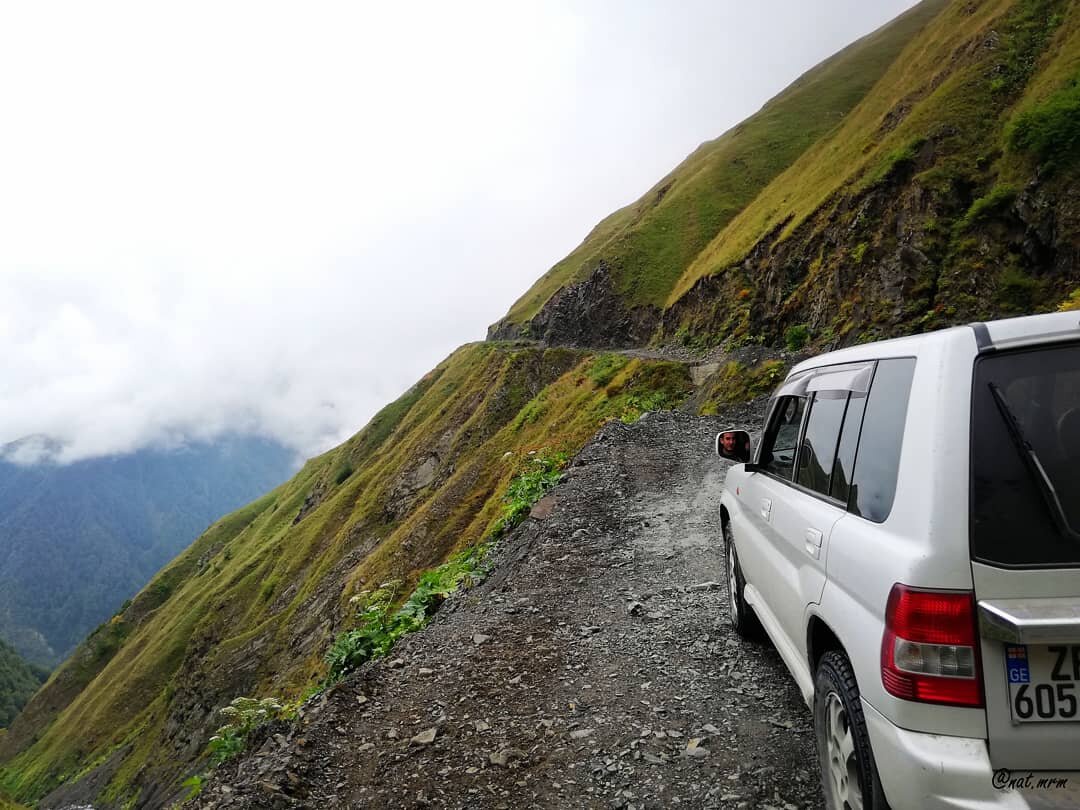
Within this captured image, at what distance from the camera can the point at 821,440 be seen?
421cm

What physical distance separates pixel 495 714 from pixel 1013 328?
550cm

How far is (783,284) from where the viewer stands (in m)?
30.6

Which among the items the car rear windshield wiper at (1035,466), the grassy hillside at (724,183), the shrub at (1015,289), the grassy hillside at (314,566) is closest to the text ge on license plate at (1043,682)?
the car rear windshield wiper at (1035,466)

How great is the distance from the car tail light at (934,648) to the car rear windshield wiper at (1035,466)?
0.44m

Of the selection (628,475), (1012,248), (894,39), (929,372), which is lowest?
(628,475)

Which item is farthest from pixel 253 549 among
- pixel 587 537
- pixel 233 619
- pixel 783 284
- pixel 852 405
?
pixel 852 405

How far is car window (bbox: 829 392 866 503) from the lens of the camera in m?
3.62

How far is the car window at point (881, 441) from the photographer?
3068 millimetres

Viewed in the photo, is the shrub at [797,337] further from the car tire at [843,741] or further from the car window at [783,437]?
the car tire at [843,741]

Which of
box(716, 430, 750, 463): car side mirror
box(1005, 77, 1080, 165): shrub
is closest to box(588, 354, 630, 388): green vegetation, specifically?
box(1005, 77, 1080, 165): shrub

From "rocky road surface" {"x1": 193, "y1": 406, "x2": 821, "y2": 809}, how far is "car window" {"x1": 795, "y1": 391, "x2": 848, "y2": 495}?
7.27 ft

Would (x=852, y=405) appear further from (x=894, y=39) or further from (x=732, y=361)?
(x=894, y=39)

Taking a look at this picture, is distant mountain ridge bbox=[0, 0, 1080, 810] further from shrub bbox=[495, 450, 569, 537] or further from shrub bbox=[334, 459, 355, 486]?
shrub bbox=[334, 459, 355, 486]

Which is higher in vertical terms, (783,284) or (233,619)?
(783,284)
